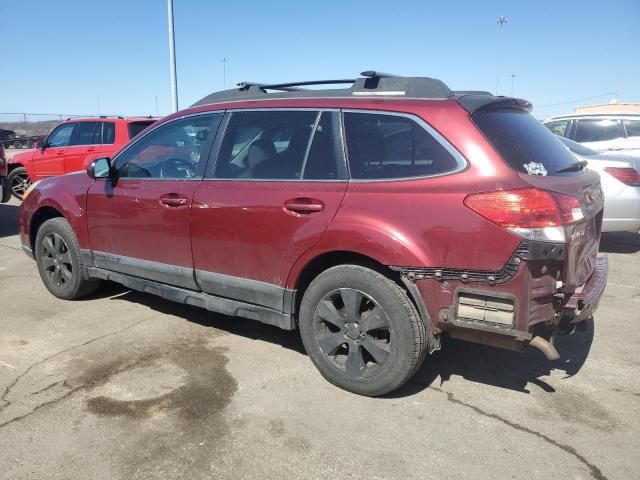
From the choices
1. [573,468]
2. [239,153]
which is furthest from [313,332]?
[573,468]

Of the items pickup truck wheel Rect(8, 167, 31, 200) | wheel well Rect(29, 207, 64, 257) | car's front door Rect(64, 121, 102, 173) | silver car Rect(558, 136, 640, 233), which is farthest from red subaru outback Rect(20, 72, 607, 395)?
pickup truck wheel Rect(8, 167, 31, 200)

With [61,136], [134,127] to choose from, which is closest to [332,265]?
[134,127]

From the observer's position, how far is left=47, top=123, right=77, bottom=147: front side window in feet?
34.5

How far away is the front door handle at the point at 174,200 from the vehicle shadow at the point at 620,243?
6135mm

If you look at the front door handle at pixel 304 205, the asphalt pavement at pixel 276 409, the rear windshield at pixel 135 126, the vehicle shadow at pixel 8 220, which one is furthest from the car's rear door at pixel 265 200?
the rear windshield at pixel 135 126

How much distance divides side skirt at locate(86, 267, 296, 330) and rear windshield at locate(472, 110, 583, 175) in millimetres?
1682

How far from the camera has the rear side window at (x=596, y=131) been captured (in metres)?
9.85

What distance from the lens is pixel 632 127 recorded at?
9852 mm

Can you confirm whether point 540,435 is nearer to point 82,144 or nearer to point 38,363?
point 38,363

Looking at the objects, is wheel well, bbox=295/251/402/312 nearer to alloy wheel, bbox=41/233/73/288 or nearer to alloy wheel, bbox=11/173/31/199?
alloy wheel, bbox=41/233/73/288

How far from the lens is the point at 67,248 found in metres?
4.93

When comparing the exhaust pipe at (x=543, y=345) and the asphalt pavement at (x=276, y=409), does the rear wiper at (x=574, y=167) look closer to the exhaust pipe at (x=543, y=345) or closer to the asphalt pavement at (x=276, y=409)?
the exhaust pipe at (x=543, y=345)

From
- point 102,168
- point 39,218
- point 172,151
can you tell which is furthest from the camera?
point 39,218

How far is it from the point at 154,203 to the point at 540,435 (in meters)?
3.04
